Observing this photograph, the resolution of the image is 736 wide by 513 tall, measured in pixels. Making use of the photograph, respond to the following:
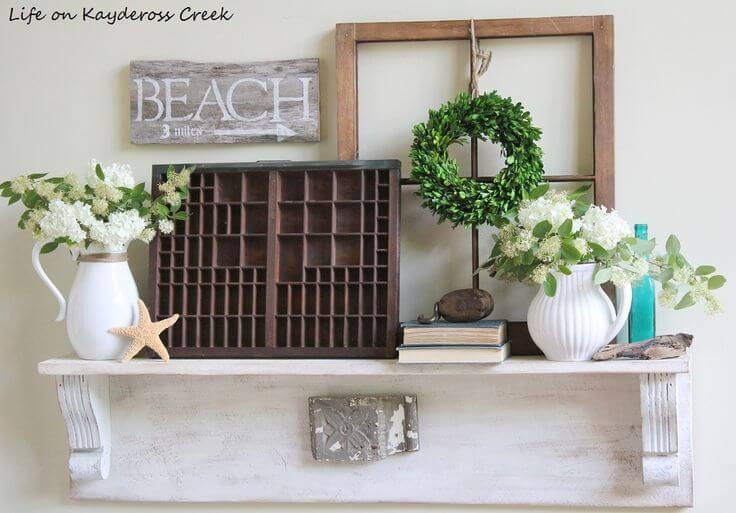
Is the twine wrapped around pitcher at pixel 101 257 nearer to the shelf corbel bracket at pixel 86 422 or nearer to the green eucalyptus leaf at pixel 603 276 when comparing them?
the shelf corbel bracket at pixel 86 422

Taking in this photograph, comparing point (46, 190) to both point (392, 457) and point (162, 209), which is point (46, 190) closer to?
point (162, 209)

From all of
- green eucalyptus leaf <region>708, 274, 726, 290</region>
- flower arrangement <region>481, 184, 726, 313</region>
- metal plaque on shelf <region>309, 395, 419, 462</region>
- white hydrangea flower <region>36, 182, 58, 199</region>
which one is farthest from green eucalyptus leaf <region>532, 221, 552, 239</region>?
white hydrangea flower <region>36, 182, 58, 199</region>

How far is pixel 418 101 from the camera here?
193cm

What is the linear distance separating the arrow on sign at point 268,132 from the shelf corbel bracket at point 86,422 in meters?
0.61

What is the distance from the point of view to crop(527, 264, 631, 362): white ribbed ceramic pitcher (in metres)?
1.69

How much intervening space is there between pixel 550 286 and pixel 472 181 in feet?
0.91

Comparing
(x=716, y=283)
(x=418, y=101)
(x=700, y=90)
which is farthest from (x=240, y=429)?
(x=700, y=90)

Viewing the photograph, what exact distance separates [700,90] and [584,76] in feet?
0.80

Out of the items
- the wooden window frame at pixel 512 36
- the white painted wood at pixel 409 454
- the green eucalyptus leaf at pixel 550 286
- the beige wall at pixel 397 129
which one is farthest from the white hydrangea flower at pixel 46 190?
the green eucalyptus leaf at pixel 550 286

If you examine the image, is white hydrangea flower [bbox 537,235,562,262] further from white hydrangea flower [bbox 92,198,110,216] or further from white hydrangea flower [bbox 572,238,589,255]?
white hydrangea flower [bbox 92,198,110,216]

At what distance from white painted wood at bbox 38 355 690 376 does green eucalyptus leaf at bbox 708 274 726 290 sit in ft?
0.53

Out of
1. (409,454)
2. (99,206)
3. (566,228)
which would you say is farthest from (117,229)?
(566,228)

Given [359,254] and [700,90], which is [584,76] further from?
[359,254]

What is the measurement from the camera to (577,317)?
169 centimetres
